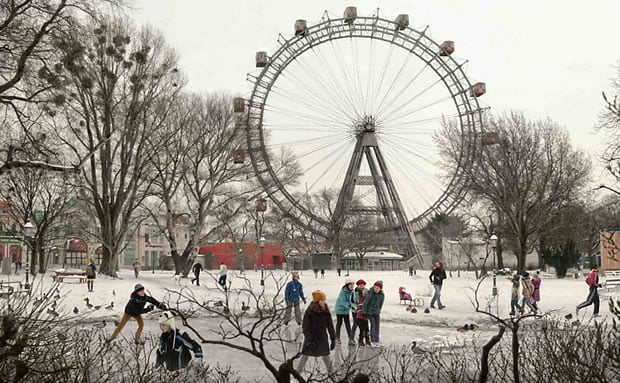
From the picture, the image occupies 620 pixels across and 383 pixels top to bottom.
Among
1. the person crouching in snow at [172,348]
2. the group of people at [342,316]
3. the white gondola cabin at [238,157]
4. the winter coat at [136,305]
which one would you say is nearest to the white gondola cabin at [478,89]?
the white gondola cabin at [238,157]

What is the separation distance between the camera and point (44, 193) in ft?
143

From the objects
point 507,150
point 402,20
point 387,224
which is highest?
point 402,20

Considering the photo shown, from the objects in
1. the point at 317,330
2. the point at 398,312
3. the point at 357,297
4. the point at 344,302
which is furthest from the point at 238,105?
the point at 317,330

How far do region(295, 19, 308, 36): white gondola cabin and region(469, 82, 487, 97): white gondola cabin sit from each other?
1085cm

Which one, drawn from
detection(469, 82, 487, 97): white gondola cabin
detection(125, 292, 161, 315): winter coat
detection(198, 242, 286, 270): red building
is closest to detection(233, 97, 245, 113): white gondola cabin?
detection(469, 82, 487, 97): white gondola cabin

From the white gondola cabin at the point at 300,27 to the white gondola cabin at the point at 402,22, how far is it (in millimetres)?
5737

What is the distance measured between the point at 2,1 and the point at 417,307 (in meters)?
13.9

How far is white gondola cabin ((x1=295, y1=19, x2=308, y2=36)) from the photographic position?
4044 cm

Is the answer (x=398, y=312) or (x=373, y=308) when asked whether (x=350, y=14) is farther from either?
(x=373, y=308)

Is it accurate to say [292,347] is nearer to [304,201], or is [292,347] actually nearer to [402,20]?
[402,20]

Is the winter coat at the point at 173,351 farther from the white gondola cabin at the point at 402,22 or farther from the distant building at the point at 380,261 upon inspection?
the distant building at the point at 380,261

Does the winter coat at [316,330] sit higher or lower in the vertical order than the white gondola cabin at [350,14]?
lower

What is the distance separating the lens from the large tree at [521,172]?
113ft

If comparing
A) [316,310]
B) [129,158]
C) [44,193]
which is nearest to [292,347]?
[316,310]
